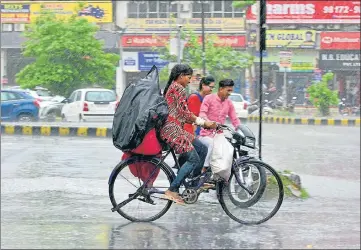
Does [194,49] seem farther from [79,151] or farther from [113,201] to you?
[79,151]

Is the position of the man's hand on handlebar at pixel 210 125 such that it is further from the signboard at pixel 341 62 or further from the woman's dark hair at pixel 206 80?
the signboard at pixel 341 62

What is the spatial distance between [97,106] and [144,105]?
0.57 m

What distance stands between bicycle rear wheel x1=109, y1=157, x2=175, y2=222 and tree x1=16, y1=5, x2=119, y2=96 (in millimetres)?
288

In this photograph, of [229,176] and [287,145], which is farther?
[287,145]

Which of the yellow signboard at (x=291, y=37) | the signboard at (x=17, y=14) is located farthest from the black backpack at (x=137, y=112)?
the yellow signboard at (x=291, y=37)

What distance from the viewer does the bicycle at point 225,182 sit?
5.13ft

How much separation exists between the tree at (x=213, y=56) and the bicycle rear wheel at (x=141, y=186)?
0.63 ft

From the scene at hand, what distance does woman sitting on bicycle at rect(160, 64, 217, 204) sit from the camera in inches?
57.2

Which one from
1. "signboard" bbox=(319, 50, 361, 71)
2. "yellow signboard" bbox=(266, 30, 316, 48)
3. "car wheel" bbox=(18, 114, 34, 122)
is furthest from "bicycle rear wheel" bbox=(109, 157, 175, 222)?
"signboard" bbox=(319, 50, 361, 71)

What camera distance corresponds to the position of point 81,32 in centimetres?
224

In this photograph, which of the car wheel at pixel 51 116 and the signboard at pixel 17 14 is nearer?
the signboard at pixel 17 14

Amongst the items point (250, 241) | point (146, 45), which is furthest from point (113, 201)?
point (250, 241)

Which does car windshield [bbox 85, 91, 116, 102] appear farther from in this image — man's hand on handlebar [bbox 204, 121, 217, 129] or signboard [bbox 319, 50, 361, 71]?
signboard [bbox 319, 50, 361, 71]

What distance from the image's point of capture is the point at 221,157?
1570 mm
